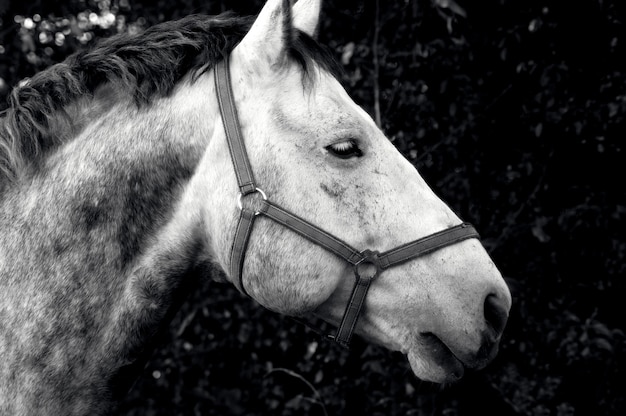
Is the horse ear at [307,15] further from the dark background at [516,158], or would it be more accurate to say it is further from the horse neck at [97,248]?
the dark background at [516,158]

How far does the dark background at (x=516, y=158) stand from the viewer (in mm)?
3254

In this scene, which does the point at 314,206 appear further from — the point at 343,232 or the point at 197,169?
the point at 197,169

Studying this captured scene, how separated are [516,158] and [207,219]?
2.31m

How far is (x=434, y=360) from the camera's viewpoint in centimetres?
173

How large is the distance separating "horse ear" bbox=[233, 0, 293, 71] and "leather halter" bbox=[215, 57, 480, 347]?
8.9 inches

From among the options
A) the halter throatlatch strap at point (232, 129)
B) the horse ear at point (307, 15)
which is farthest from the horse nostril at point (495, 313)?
the horse ear at point (307, 15)

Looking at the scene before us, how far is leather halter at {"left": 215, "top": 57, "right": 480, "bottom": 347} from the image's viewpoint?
1709mm

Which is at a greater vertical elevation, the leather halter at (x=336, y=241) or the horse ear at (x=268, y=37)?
the horse ear at (x=268, y=37)

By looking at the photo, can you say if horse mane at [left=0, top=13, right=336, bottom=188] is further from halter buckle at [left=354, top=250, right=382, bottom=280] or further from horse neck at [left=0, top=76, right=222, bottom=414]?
halter buckle at [left=354, top=250, right=382, bottom=280]

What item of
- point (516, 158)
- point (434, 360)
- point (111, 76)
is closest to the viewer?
point (434, 360)

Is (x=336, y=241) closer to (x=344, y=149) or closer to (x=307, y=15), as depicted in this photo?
(x=344, y=149)

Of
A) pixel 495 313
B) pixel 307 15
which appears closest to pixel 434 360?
pixel 495 313

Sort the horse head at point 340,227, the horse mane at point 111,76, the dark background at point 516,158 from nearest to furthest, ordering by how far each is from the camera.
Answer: the horse head at point 340,227 → the horse mane at point 111,76 → the dark background at point 516,158

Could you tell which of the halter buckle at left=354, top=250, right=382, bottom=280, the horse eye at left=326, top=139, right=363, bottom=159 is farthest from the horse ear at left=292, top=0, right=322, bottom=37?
the halter buckle at left=354, top=250, right=382, bottom=280
